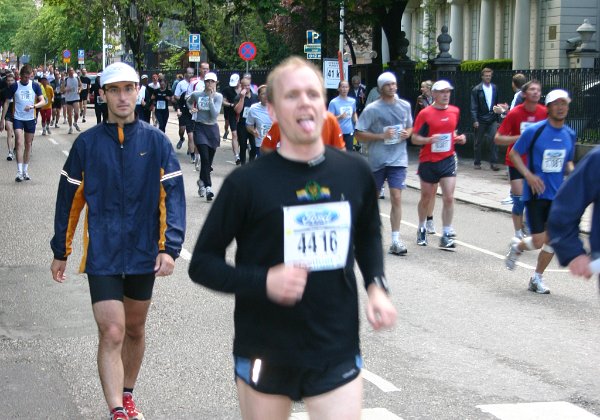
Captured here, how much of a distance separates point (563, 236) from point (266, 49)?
54255mm

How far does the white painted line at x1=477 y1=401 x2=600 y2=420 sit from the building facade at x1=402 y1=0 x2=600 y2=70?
29368mm

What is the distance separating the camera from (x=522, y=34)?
41.7 meters

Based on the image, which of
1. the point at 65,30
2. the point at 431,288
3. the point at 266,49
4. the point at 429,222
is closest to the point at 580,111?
the point at 429,222

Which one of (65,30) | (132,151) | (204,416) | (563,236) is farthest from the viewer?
(65,30)

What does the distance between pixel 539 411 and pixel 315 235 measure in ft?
9.91

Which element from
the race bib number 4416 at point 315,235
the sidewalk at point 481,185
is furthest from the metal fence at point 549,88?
the race bib number 4416 at point 315,235

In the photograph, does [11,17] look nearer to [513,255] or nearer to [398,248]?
[398,248]

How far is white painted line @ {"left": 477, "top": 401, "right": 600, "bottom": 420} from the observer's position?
239 inches

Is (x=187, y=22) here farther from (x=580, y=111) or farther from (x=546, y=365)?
(x=546, y=365)

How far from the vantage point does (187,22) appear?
44.8 m

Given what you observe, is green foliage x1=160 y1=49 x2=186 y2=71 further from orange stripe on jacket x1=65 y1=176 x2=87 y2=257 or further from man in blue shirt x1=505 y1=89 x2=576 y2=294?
orange stripe on jacket x1=65 y1=176 x2=87 y2=257

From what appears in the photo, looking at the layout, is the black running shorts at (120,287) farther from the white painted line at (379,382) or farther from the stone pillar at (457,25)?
the stone pillar at (457,25)

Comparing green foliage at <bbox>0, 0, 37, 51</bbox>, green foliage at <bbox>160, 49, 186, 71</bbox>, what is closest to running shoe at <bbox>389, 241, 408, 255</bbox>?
green foliage at <bbox>160, 49, 186, 71</bbox>

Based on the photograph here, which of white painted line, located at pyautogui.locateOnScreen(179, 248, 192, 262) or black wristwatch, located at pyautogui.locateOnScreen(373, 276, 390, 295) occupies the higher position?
black wristwatch, located at pyautogui.locateOnScreen(373, 276, 390, 295)
